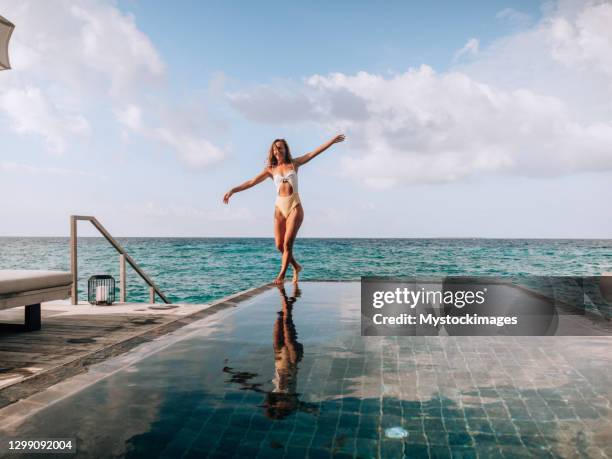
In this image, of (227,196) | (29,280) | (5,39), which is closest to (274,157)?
(227,196)

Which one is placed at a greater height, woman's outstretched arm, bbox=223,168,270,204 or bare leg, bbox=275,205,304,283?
woman's outstretched arm, bbox=223,168,270,204

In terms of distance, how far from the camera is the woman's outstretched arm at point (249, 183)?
7445 millimetres

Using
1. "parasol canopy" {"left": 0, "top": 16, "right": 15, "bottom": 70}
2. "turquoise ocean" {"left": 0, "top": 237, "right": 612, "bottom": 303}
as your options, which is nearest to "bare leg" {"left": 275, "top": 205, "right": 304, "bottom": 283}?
"parasol canopy" {"left": 0, "top": 16, "right": 15, "bottom": 70}

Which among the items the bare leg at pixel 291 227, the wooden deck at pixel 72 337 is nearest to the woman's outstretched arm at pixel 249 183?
the bare leg at pixel 291 227

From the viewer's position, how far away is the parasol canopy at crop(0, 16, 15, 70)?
15.5ft

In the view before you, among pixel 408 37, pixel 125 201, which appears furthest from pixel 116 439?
pixel 125 201

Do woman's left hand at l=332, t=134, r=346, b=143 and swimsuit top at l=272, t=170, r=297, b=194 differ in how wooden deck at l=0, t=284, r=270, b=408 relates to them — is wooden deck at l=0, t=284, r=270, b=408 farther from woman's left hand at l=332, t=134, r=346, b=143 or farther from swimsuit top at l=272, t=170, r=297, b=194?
woman's left hand at l=332, t=134, r=346, b=143

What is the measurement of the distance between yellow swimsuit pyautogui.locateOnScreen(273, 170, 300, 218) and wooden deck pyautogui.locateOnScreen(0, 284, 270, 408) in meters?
1.27

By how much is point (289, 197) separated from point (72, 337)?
11.8 feet

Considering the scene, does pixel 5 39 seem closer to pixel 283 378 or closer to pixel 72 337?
pixel 72 337

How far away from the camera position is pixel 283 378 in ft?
9.06

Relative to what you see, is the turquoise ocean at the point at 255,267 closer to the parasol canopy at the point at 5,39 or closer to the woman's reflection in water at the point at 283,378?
the parasol canopy at the point at 5,39

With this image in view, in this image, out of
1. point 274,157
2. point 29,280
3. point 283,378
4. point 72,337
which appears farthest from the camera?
point 274,157

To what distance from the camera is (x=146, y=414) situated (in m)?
2.27
